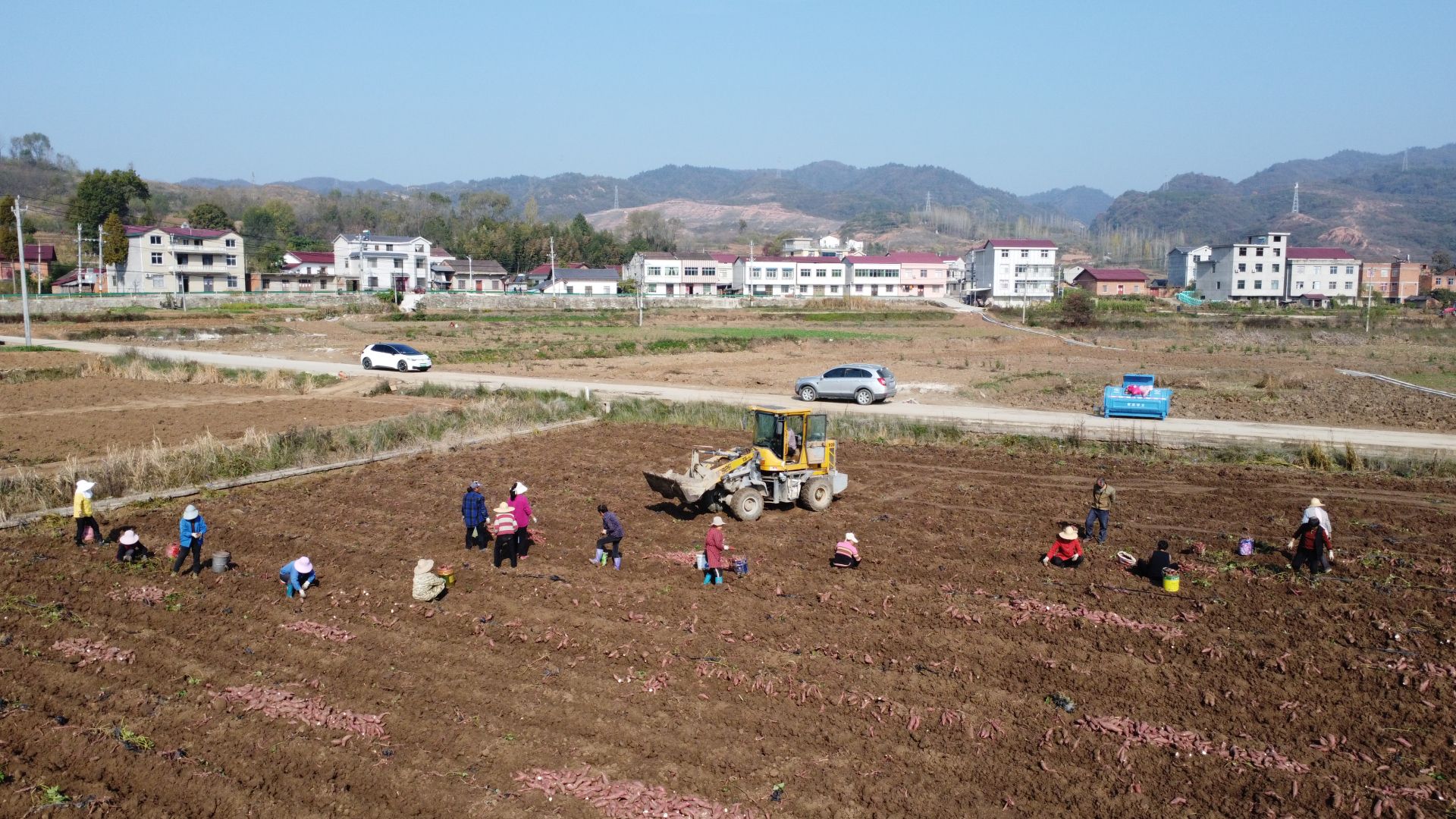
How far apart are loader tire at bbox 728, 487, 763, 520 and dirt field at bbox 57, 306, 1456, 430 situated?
18.3 meters

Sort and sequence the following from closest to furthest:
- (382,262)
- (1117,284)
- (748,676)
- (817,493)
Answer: (748,676)
(817,493)
(382,262)
(1117,284)

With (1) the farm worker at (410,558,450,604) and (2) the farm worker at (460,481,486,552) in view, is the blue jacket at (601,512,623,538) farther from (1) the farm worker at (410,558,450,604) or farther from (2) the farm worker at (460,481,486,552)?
(1) the farm worker at (410,558,450,604)

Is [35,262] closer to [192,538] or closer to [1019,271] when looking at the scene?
[192,538]

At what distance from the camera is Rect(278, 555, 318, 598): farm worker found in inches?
520

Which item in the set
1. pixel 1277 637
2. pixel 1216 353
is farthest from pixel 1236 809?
pixel 1216 353

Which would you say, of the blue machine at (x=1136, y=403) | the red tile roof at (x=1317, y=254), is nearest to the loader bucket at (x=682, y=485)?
the blue machine at (x=1136, y=403)

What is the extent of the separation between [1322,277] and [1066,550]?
11963cm

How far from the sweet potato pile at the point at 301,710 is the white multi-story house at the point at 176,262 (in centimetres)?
9013

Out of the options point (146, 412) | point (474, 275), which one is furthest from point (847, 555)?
point (474, 275)

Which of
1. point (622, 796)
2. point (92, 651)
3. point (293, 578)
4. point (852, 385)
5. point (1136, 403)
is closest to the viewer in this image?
point (622, 796)

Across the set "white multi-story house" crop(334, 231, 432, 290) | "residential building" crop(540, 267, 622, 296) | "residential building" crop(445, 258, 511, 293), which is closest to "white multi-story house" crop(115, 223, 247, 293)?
"white multi-story house" crop(334, 231, 432, 290)

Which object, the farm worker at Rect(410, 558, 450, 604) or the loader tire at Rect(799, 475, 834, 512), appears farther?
the loader tire at Rect(799, 475, 834, 512)

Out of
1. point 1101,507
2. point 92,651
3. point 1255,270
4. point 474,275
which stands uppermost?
point 1255,270

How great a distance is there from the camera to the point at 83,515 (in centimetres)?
1515
